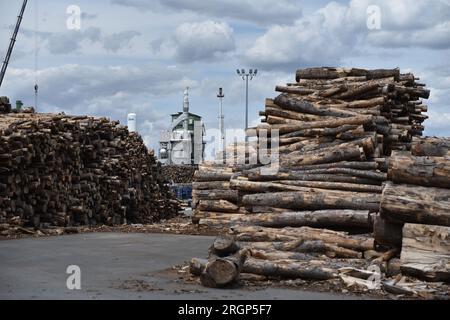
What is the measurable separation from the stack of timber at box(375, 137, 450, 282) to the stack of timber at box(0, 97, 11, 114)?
14310mm

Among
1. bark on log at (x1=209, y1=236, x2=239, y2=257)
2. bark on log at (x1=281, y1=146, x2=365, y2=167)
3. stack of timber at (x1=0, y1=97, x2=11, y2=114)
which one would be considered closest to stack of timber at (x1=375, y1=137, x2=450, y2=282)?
bark on log at (x1=209, y1=236, x2=239, y2=257)

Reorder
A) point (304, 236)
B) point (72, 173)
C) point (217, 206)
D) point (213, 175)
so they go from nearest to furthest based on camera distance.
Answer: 1. point (304, 236)
2. point (217, 206)
3. point (213, 175)
4. point (72, 173)

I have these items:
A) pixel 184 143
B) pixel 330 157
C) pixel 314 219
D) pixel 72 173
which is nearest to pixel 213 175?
pixel 330 157

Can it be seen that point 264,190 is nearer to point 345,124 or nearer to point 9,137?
point 345,124

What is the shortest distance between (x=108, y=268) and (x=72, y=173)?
10.3m

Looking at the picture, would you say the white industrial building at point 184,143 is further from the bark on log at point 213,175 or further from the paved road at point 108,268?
the paved road at point 108,268

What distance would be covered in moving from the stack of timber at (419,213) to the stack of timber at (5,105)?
46.9 ft

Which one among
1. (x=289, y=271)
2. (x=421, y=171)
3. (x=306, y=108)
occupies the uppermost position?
(x=306, y=108)

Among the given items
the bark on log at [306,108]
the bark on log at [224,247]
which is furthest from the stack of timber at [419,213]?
the bark on log at [306,108]

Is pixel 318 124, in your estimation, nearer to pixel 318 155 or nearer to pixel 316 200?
pixel 318 155

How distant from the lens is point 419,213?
9.62 metres

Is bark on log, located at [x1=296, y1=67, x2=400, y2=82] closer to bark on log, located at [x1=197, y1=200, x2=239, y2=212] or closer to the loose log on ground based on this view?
bark on log, located at [x1=197, y1=200, x2=239, y2=212]

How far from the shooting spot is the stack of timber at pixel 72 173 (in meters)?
17.3

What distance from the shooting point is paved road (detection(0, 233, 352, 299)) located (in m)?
8.38
